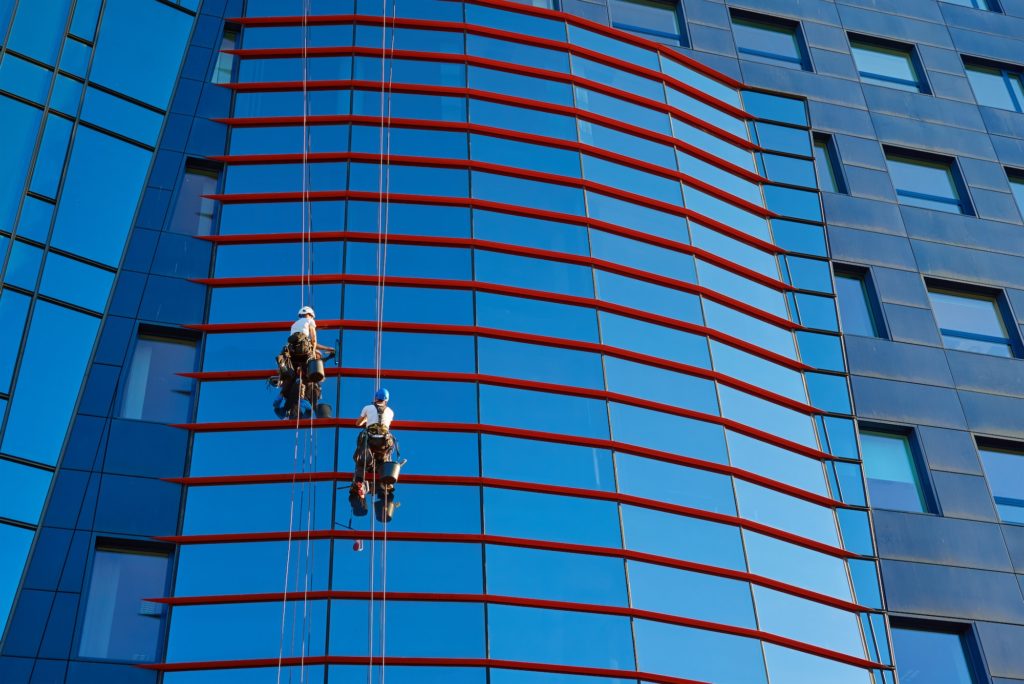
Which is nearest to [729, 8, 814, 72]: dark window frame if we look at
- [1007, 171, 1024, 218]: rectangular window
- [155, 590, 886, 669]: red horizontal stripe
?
[1007, 171, 1024, 218]: rectangular window

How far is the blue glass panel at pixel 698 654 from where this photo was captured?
22609 mm

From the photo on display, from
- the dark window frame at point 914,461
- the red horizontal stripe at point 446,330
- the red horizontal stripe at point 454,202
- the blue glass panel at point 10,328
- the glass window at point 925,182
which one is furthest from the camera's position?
the glass window at point 925,182

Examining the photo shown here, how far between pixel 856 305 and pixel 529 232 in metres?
8.70

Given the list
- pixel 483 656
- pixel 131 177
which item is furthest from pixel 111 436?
pixel 483 656

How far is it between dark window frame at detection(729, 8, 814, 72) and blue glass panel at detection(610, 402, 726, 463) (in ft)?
42.8

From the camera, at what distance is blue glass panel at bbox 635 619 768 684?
74.2 ft

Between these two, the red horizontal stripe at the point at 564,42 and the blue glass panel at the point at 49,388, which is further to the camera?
the red horizontal stripe at the point at 564,42

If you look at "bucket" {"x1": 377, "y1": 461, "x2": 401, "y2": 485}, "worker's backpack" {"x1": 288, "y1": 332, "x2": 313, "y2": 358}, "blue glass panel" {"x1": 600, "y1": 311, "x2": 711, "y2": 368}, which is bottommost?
"bucket" {"x1": 377, "y1": 461, "x2": 401, "y2": 485}

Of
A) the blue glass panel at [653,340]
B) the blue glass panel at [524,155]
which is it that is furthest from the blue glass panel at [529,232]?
the blue glass panel at [653,340]

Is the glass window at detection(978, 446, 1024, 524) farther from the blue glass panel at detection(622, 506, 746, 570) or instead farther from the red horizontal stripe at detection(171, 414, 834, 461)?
the red horizontal stripe at detection(171, 414, 834, 461)

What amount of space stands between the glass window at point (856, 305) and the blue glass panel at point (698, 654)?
31.0 feet

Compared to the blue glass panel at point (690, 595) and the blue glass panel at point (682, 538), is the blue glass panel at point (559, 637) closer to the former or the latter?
the blue glass panel at point (690, 595)

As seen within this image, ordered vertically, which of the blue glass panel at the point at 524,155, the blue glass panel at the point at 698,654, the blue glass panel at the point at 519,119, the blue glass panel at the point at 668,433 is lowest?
the blue glass panel at the point at 698,654

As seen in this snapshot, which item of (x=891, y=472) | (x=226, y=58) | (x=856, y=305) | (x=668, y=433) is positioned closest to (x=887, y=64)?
(x=856, y=305)
